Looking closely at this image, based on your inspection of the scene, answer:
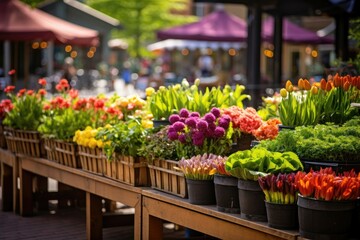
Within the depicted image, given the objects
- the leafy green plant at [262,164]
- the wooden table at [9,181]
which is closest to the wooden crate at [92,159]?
the wooden table at [9,181]

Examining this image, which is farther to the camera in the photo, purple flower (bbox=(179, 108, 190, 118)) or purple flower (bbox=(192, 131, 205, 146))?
purple flower (bbox=(179, 108, 190, 118))

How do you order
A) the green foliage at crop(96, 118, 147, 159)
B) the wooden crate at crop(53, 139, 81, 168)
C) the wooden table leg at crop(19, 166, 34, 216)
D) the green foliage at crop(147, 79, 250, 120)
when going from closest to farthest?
the green foliage at crop(96, 118, 147, 159)
the green foliage at crop(147, 79, 250, 120)
the wooden crate at crop(53, 139, 81, 168)
the wooden table leg at crop(19, 166, 34, 216)

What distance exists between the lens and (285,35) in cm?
2222

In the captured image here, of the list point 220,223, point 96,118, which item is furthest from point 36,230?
point 220,223

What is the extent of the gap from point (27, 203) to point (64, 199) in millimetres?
581

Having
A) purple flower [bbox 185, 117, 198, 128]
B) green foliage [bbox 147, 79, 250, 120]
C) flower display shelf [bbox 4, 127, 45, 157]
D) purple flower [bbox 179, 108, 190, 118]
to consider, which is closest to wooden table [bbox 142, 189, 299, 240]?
purple flower [bbox 185, 117, 198, 128]

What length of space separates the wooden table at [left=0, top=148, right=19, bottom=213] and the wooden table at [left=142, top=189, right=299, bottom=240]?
3308 millimetres

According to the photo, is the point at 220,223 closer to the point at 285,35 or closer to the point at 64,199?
the point at 64,199

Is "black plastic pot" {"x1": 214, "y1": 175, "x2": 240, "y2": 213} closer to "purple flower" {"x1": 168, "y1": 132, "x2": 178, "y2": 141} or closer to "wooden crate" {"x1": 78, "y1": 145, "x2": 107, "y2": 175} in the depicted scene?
"purple flower" {"x1": 168, "y1": 132, "x2": 178, "y2": 141}

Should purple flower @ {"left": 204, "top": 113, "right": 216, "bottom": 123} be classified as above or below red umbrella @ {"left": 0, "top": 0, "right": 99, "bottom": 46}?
below

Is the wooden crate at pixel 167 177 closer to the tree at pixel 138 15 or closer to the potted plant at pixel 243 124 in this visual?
the potted plant at pixel 243 124

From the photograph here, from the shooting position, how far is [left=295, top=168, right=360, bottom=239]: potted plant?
4.85m

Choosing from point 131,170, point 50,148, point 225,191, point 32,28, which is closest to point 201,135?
point 131,170

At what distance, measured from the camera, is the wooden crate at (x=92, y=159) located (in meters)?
7.50
